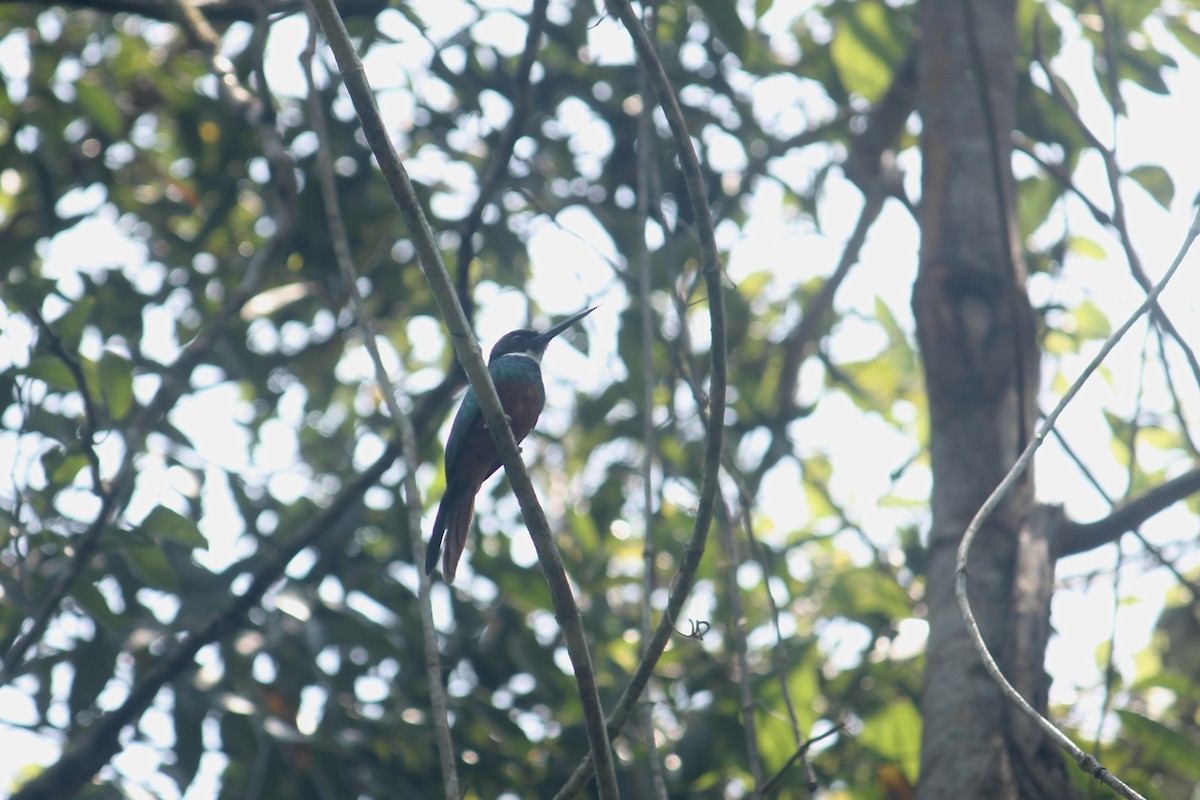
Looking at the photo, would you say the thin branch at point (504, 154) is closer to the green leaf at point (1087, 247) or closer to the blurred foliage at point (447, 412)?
the blurred foliage at point (447, 412)

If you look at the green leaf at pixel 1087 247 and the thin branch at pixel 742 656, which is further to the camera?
the green leaf at pixel 1087 247

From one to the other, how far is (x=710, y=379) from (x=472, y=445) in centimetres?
160

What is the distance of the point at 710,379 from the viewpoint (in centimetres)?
184

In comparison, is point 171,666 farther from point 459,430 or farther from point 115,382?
point 459,430

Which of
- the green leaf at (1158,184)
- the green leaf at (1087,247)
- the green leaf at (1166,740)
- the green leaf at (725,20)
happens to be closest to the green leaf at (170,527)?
the green leaf at (725,20)

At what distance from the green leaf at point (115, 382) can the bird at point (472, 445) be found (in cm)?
89

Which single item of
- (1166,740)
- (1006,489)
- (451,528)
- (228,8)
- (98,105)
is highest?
(228,8)

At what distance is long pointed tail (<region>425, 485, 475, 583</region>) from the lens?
10.3 ft

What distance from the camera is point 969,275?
262 centimetres

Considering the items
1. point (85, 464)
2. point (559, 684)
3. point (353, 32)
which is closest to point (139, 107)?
point (353, 32)

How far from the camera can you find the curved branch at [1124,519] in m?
2.43

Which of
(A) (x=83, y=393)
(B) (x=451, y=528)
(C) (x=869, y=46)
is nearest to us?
(A) (x=83, y=393)

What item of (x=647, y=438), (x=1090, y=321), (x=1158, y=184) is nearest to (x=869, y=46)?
(x=1158, y=184)

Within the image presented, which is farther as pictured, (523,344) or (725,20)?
(523,344)
